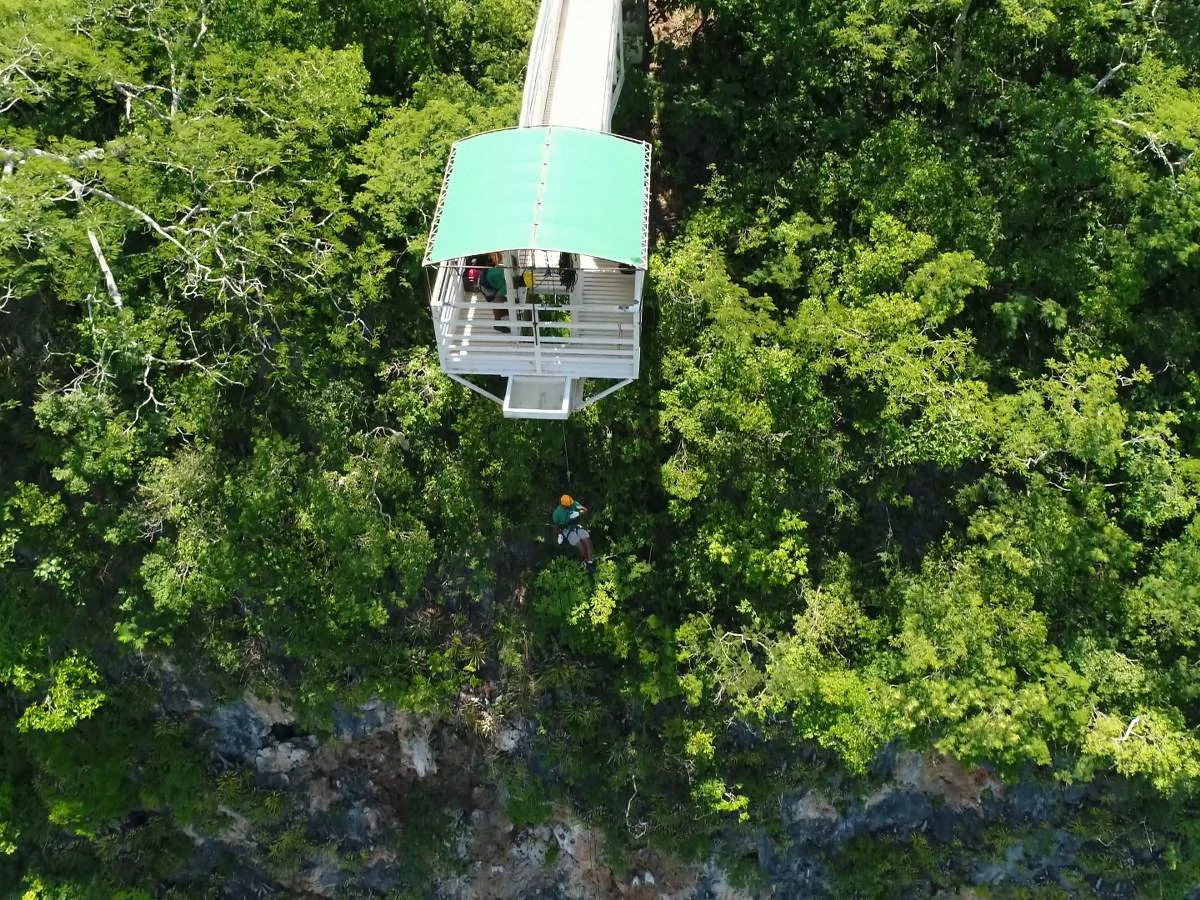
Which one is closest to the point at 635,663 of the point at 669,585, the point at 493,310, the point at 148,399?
the point at 669,585

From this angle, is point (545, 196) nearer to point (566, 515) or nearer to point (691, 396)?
point (691, 396)

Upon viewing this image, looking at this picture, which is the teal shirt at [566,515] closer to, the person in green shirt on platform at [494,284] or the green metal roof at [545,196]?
the person in green shirt on platform at [494,284]

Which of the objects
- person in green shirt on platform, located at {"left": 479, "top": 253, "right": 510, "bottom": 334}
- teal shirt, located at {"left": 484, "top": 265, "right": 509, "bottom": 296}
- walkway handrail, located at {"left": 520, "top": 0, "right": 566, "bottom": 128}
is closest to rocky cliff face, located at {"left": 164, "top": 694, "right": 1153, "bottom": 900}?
person in green shirt on platform, located at {"left": 479, "top": 253, "right": 510, "bottom": 334}

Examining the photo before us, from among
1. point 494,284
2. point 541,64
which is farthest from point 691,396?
point 541,64

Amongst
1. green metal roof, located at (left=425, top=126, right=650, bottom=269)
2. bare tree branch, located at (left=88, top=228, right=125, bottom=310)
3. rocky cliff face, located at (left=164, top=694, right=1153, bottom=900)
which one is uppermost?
green metal roof, located at (left=425, top=126, right=650, bottom=269)

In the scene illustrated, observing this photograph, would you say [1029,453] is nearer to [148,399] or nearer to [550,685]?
[550,685]

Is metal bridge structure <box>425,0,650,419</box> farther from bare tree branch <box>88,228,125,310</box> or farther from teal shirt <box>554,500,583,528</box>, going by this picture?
bare tree branch <box>88,228,125,310</box>

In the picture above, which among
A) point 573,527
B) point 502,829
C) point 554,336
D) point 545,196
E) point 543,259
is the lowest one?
point 502,829
